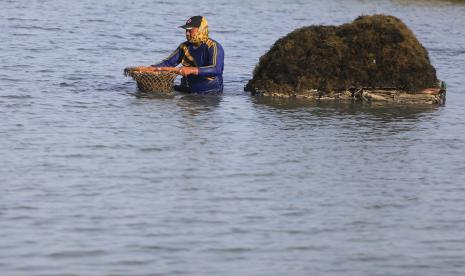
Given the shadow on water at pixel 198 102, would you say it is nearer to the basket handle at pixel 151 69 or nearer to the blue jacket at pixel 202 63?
the blue jacket at pixel 202 63

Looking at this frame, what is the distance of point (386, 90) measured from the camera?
18672mm

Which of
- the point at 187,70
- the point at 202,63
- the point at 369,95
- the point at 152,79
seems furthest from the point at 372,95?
the point at 152,79

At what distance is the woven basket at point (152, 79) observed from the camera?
17.9 metres

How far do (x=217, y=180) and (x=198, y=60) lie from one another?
6297 millimetres

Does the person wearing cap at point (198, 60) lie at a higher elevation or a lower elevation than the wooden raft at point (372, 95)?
higher

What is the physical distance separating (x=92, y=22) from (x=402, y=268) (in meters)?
22.7

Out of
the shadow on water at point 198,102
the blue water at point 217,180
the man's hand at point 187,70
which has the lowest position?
the shadow on water at point 198,102

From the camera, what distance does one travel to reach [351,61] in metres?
18.5

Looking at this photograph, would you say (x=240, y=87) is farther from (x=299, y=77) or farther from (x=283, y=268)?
(x=283, y=268)

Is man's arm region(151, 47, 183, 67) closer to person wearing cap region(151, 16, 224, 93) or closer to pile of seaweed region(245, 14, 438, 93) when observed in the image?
person wearing cap region(151, 16, 224, 93)

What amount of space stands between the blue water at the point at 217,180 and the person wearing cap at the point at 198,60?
0.30 m

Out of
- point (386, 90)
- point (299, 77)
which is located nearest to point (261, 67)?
point (299, 77)

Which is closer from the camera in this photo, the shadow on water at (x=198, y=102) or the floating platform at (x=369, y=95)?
the shadow on water at (x=198, y=102)

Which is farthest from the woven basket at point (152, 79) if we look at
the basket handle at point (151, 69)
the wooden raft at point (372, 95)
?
the wooden raft at point (372, 95)
